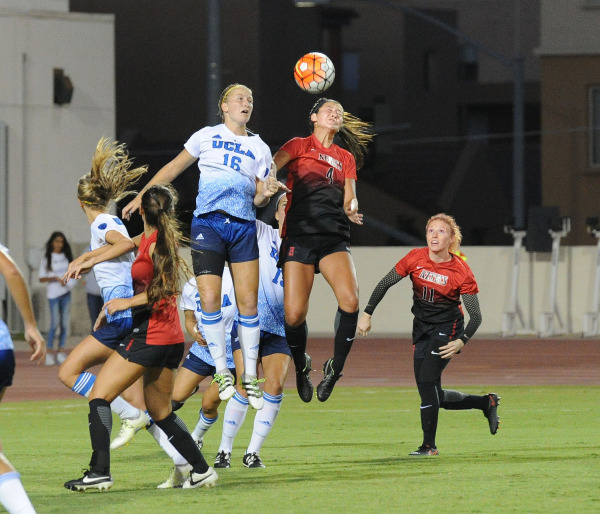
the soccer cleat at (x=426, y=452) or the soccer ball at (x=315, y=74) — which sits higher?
the soccer ball at (x=315, y=74)

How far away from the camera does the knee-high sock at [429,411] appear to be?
34.8 ft

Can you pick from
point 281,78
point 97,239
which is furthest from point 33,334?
point 281,78

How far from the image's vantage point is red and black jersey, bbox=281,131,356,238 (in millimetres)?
10914

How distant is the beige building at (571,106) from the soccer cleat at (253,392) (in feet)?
82.3

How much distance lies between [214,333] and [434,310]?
1804mm

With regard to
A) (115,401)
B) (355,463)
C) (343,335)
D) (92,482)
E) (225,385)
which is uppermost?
(343,335)

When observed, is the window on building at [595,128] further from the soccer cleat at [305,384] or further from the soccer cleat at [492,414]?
the soccer cleat at [305,384]

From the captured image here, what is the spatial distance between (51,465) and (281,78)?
40878mm

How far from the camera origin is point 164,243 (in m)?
8.86

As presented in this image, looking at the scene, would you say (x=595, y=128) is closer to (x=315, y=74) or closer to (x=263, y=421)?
(x=315, y=74)

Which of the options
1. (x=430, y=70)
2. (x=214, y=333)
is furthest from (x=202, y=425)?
(x=430, y=70)

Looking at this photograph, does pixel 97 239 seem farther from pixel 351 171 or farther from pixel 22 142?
pixel 22 142

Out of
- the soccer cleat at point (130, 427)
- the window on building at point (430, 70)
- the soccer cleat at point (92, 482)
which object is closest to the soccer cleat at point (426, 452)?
the soccer cleat at point (130, 427)

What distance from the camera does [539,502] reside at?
27.1ft
